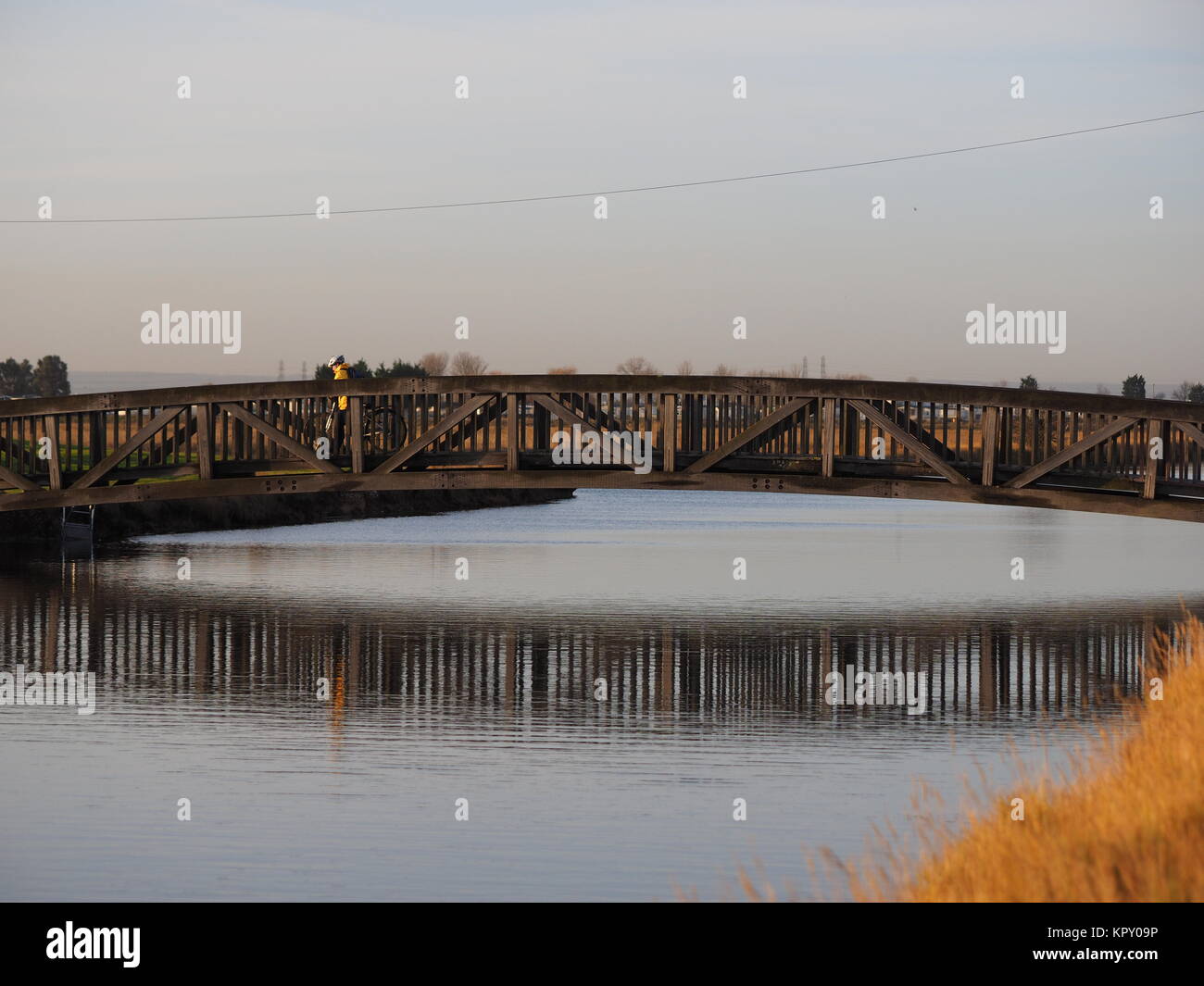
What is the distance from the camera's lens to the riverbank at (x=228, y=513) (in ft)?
167

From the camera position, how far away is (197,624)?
28.7 meters

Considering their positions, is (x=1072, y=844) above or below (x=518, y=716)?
above

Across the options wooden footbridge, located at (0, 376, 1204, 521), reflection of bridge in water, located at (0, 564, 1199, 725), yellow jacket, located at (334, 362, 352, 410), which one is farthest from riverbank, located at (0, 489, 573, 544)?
reflection of bridge in water, located at (0, 564, 1199, 725)

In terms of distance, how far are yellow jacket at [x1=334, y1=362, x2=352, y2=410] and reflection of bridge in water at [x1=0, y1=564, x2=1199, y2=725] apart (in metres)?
5.00

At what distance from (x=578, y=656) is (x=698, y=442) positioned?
9965 mm

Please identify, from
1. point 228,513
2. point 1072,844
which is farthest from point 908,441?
point 228,513

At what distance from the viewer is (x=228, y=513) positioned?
60.5m

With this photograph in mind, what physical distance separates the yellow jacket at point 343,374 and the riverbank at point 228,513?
34.1ft

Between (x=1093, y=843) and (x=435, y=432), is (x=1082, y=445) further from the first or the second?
(x=1093, y=843)

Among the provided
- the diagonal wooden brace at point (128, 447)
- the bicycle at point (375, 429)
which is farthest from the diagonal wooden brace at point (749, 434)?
the diagonal wooden brace at point (128, 447)

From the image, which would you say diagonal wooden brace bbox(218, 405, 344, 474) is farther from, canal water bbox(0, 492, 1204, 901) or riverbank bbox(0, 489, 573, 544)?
riverbank bbox(0, 489, 573, 544)

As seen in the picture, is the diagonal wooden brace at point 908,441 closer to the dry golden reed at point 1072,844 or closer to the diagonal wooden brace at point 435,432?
the diagonal wooden brace at point 435,432

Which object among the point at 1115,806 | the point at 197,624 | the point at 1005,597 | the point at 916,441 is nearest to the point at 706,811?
the point at 1115,806
